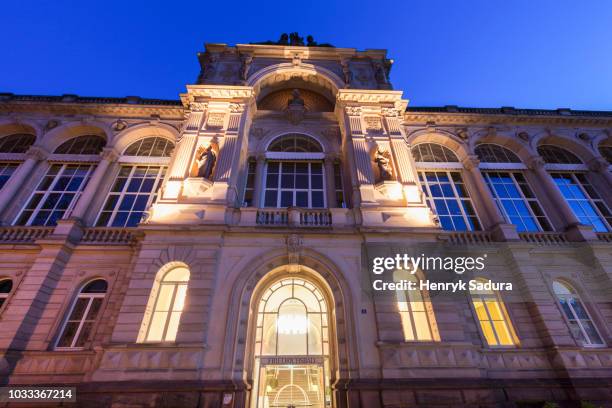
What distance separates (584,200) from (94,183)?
82.5 ft

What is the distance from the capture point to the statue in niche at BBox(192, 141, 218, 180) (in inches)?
497

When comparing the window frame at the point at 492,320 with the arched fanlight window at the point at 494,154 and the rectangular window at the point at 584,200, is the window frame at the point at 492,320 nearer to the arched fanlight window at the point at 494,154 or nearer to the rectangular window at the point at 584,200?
the rectangular window at the point at 584,200

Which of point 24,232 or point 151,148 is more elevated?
point 151,148

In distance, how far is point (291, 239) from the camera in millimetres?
10812

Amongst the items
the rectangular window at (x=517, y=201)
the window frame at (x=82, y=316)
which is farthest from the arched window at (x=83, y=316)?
the rectangular window at (x=517, y=201)

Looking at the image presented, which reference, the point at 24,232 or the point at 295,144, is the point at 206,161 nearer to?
the point at 295,144

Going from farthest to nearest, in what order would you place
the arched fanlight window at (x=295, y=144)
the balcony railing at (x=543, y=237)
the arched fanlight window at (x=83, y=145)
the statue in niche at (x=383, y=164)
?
the arched fanlight window at (x=295, y=144), the arched fanlight window at (x=83, y=145), the balcony railing at (x=543, y=237), the statue in niche at (x=383, y=164)

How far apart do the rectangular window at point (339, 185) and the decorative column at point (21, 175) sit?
15233 millimetres

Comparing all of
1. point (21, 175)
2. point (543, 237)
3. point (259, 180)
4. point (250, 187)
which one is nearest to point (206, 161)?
point (250, 187)

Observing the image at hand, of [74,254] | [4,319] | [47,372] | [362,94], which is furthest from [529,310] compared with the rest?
[4,319]

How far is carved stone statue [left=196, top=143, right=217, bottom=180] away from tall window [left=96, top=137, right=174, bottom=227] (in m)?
3.38

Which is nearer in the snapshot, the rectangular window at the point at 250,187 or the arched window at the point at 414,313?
the arched window at the point at 414,313

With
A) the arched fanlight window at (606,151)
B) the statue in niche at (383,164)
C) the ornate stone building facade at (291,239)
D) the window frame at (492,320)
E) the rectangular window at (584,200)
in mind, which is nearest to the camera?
the ornate stone building facade at (291,239)

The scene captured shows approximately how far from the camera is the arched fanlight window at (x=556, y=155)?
17344 mm
